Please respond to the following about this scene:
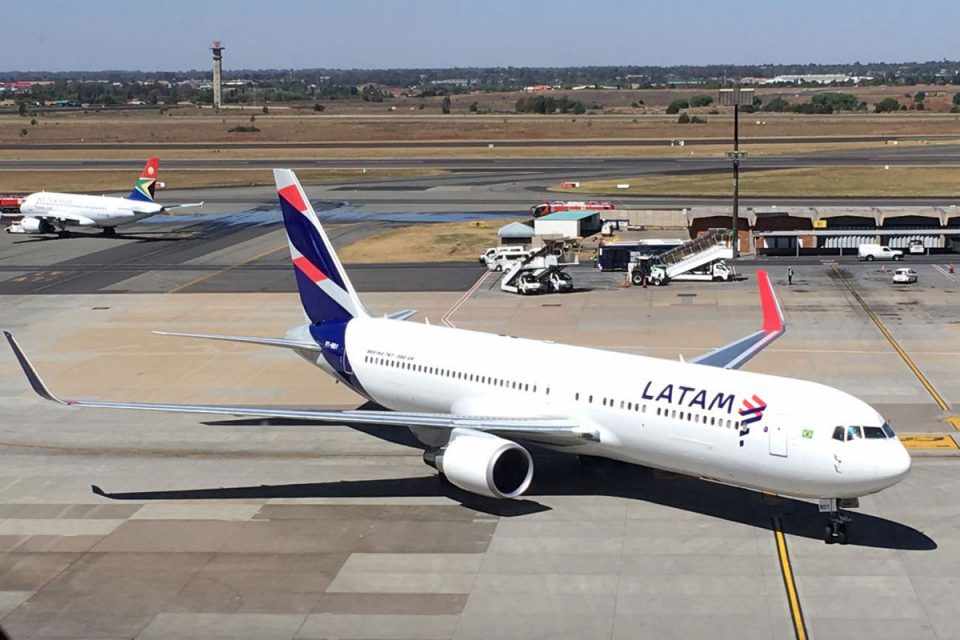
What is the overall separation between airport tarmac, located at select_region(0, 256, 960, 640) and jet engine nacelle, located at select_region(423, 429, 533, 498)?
989mm

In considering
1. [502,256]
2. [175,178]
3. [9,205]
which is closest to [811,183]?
[502,256]

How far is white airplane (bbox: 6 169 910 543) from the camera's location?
3375 cm

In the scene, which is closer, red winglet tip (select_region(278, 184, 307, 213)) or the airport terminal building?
red winglet tip (select_region(278, 184, 307, 213))

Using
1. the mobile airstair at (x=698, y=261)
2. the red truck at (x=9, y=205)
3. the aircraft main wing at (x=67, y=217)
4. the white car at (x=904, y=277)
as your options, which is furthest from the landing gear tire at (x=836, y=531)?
the red truck at (x=9, y=205)

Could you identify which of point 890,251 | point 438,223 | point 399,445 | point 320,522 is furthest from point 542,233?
point 320,522

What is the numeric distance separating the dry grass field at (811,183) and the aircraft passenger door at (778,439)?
99948mm

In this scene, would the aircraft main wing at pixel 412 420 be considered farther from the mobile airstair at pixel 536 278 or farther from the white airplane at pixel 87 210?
the white airplane at pixel 87 210

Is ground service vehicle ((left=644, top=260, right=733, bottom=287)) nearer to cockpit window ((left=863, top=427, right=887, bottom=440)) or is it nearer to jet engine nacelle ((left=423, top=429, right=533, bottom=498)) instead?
jet engine nacelle ((left=423, top=429, right=533, bottom=498))

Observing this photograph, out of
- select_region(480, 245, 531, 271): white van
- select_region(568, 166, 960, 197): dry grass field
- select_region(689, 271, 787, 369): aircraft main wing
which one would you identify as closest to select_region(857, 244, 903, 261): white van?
select_region(480, 245, 531, 271): white van

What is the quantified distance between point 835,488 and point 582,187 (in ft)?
373

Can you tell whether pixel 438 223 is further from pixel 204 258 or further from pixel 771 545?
pixel 771 545

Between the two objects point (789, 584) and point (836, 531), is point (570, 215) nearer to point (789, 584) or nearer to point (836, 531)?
point (836, 531)

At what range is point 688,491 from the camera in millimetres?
39750

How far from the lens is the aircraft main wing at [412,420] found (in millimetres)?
38406
